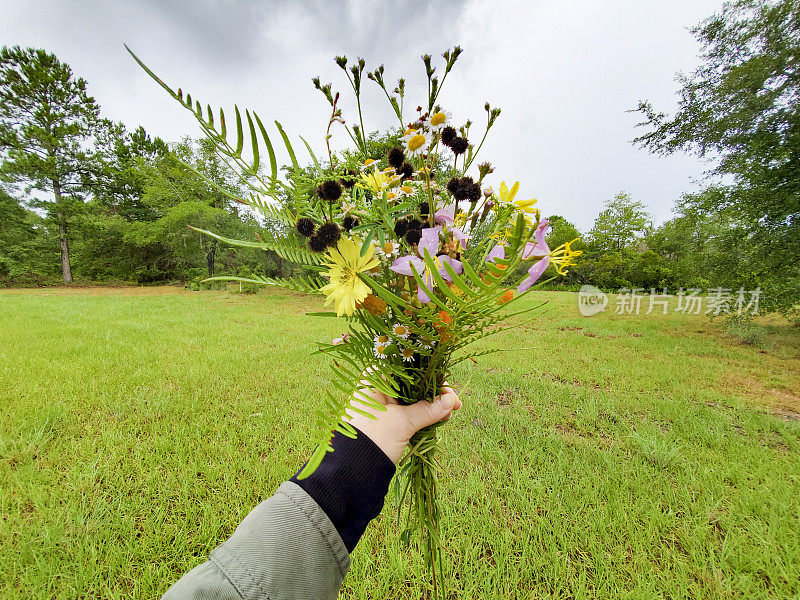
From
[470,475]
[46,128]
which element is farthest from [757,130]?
[46,128]

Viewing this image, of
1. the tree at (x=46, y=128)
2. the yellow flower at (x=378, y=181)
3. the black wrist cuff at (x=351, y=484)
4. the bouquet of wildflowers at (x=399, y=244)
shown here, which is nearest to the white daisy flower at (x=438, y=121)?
the bouquet of wildflowers at (x=399, y=244)

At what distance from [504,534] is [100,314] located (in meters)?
7.87

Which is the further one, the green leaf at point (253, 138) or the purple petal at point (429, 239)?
the purple petal at point (429, 239)

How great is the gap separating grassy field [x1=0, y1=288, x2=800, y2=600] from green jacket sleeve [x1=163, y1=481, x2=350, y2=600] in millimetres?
753

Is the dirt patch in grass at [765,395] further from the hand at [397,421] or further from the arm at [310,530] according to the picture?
the arm at [310,530]

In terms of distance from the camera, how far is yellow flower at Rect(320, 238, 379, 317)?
0.37 m

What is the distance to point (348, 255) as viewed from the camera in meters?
0.39

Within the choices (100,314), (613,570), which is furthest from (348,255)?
(100,314)

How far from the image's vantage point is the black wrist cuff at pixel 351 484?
17.6 inches

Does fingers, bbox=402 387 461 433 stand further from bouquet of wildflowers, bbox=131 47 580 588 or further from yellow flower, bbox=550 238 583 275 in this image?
yellow flower, bbox=550 238 583 275

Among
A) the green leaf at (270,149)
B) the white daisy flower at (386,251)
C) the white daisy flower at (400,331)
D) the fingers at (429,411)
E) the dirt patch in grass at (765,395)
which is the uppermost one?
the green leaf at (270,149)

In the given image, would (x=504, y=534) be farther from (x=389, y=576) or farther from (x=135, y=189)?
(x=135, y=189)

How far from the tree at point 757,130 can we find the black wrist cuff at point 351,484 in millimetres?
6067

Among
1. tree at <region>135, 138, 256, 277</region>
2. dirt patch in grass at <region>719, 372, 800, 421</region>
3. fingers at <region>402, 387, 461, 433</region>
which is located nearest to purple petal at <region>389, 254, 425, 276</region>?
fingers at <region>402, 387, 461, 433</region>
